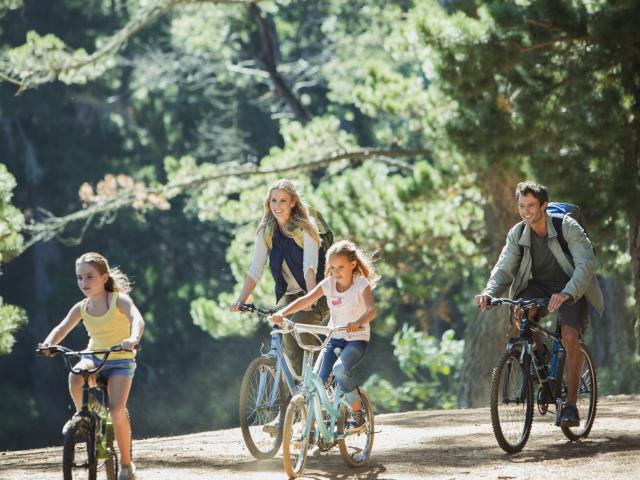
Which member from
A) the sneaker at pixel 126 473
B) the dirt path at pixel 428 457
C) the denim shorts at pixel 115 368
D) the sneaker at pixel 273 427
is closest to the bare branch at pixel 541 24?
the dirt path at pixel 428 457

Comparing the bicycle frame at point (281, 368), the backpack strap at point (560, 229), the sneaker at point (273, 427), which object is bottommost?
the sneaker at point (273, 427)

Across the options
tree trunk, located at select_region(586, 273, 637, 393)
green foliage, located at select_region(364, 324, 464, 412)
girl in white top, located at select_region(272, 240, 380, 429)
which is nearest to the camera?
girl in white top, located at select_region(272, 240, 380, 429)

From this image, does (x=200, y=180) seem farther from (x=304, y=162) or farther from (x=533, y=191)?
(x=533, y=191)

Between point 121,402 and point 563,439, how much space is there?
2.93m

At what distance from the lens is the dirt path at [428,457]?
670 centimetres

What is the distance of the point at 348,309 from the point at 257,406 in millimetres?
925

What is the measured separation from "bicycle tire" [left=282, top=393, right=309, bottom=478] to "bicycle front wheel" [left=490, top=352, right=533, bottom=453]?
3.66 ft

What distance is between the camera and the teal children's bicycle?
6.49m

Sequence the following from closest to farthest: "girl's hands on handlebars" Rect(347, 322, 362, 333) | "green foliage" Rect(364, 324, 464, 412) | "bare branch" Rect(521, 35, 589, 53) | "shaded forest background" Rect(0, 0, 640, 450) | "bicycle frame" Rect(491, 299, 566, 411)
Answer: "girl's hands on handlebars" Rect(347, 322, 362, 333) < "bicycle frame" Rect(491, 299, 566, 411) < "bare branch" Rect(521, 35, 589, 53) < "shaded forest background" Rect(0, 0, 640, 450) < "green foliage" Rect(364, 324, 464, 412)

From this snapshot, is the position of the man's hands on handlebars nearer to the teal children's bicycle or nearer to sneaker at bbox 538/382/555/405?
sneaker at bbox 538/382/555/405

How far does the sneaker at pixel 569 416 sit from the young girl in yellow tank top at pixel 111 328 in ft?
8.13

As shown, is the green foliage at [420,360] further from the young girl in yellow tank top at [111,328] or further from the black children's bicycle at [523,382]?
the young girl in yellow tank top at [111,328]

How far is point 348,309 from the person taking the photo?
270 inches

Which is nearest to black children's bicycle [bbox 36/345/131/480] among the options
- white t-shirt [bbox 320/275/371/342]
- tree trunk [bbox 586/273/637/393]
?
white t-shirt [bbox 320/275/371/342]
